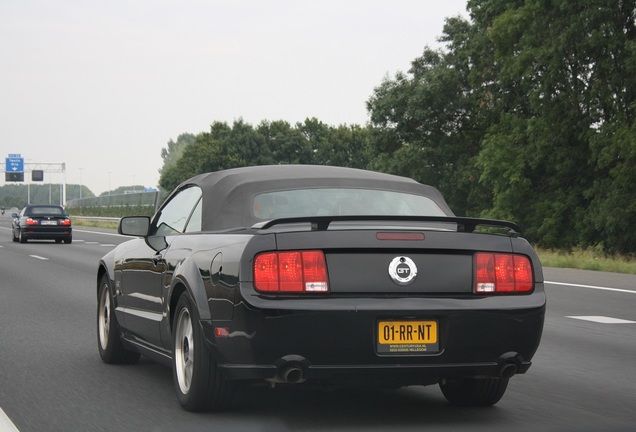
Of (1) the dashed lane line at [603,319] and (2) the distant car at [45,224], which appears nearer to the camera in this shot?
(1) the dashed lane line at [603,319]

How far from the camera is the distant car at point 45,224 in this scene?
41906 millimetres

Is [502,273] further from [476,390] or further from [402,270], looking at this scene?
[476,390]

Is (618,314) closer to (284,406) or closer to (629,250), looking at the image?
(284,406)

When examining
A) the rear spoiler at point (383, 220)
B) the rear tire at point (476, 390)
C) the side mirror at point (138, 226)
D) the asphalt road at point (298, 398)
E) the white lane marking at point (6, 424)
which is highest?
the rear spoiler at point (383, 220)

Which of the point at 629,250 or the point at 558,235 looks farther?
the point at 558,235

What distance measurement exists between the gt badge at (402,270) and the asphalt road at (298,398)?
789 millimetres

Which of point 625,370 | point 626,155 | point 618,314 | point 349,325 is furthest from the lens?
point 626,155

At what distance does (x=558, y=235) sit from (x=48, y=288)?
35223mm

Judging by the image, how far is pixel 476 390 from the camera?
23.3 ft

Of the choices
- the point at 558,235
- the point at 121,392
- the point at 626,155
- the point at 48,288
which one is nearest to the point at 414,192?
the point at 121,392

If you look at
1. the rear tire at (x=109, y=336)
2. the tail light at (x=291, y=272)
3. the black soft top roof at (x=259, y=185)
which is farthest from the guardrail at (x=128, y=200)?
the tail light at (x=291, y=272)

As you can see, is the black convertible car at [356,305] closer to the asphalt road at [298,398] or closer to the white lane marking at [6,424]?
the asphalt road at [298,398]

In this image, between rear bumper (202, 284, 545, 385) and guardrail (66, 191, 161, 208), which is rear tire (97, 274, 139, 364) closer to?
rear bumper (202, 284, 545, 385)

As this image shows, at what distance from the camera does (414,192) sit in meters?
7.74
